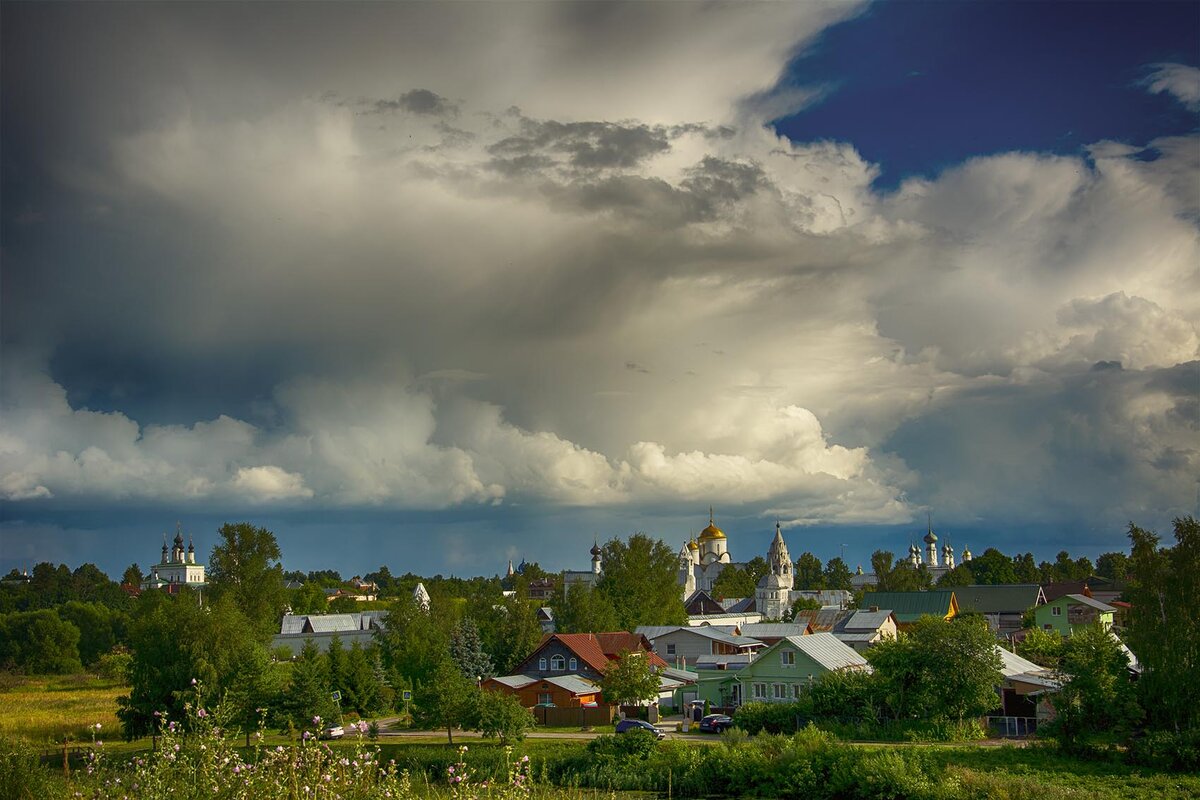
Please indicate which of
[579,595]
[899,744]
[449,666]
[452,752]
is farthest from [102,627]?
[899,744]

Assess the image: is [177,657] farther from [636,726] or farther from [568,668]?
[636,726]

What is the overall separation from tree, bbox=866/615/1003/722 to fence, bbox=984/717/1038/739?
105 centimetres

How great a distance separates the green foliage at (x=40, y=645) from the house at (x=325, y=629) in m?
20.5

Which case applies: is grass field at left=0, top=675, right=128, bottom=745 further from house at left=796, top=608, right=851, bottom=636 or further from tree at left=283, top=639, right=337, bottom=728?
house at left=796, top=608, right=851, bottom=636

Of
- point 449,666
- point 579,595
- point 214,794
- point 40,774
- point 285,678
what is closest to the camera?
point 214,794

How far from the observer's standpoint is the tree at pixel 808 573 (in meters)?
172

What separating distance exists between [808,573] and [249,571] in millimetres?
121816

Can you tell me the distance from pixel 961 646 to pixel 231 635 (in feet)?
125

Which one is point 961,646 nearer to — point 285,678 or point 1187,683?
point 1187,683

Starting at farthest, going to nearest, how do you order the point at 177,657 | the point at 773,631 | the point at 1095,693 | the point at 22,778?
Answer: the point at 773,631 → the point at 177,657 → the point at 1095,693 → the point at 22,778

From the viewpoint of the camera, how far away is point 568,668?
6319 cm

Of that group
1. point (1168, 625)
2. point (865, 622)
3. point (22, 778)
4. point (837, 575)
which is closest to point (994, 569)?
point (837, 575)

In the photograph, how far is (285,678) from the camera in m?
57.9

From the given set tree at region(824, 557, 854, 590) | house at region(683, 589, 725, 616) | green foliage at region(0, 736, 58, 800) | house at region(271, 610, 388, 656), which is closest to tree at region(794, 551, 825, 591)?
tree at region(824, 557, 854, 590)
